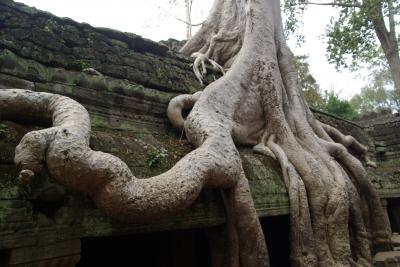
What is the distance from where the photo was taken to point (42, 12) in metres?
2.98

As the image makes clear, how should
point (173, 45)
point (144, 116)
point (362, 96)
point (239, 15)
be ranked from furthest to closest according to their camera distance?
point (362, 96)
point (173, 45)
point (239, 15)
point (144, 116)

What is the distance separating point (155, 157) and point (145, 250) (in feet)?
4.05

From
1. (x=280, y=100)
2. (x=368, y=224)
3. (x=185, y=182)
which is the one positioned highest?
(x=280, y=100)

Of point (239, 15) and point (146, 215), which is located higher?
point (239, 15)

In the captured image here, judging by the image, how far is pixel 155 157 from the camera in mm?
2492

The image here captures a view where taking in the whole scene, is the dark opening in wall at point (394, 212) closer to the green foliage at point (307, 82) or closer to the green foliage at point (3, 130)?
the green foliage at point (3, 130)

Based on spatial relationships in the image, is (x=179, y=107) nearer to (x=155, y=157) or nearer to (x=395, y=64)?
(x=155, y=157)

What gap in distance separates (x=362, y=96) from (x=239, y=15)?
20.2 meters

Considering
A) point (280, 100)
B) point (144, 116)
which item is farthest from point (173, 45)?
point (144, 116)

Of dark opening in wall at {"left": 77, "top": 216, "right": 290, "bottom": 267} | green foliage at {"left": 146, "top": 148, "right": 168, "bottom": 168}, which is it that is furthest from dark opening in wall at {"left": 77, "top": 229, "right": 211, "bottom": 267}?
green foliage at {"left": 146, "top": 148, "right": 168, "bottom": 168}

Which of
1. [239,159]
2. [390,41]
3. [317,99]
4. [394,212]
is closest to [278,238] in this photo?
[239,159]

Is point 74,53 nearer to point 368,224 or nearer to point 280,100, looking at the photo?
point 280,100

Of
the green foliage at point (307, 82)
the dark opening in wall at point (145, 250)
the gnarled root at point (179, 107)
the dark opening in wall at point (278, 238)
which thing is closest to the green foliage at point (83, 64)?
the gnarled root at point (179, 107)

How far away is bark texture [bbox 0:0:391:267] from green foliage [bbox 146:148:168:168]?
0.25m
